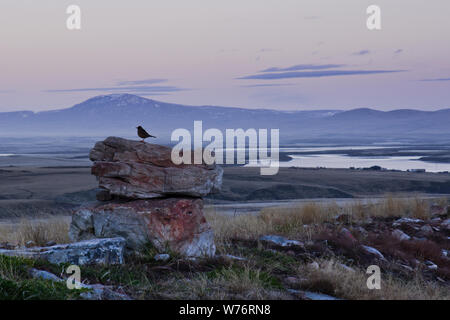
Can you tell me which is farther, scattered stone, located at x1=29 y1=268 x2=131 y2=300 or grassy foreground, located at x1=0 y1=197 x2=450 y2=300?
grassy foreground, located at x1=0 y1=197 x2=450 y2=300

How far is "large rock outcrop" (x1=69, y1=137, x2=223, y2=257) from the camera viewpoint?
379 inches

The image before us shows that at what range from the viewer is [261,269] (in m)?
8.69

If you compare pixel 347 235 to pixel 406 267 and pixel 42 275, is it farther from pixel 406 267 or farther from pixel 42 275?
pixel 42 275

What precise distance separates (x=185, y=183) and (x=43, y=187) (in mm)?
24549

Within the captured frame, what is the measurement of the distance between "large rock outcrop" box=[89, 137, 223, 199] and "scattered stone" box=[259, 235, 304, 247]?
5.64 feet

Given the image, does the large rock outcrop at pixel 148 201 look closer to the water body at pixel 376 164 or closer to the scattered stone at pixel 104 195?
the scattered stone at pixel 104 195

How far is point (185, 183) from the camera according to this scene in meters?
10.1

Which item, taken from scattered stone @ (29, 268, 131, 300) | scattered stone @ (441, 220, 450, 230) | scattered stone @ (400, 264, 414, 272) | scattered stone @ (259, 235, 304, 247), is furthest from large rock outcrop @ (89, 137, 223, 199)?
scattered stone @ (441, 220, 450, 230)

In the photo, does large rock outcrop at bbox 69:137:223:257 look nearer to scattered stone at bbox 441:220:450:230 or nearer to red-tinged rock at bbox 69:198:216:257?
red-tinged rock at bbox 69:198:216:257

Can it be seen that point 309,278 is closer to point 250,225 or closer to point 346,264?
point 346,264

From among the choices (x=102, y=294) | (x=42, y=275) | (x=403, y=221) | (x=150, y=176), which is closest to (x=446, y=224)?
(x=403, y=221)

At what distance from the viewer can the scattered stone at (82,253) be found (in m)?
8.49

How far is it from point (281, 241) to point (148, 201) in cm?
278

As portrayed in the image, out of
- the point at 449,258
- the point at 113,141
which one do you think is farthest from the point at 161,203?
the point at 449,258
